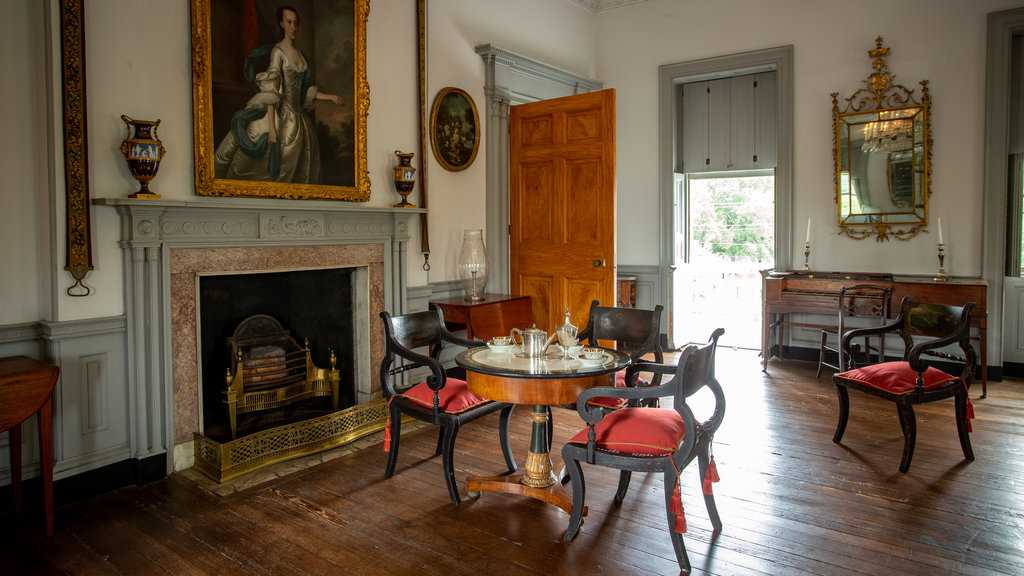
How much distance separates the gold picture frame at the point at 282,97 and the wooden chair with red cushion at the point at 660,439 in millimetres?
2491

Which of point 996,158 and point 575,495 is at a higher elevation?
point 996,158

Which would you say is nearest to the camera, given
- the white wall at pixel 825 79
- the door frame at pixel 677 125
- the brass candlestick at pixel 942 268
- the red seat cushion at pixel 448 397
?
the red seat cushion at pixel 448 397

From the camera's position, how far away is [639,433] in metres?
2.83

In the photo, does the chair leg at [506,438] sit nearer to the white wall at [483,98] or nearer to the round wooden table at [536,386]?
the round wooden table at [536,386]

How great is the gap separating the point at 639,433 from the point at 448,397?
1.11m

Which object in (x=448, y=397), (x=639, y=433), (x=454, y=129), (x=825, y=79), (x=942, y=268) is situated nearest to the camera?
(x=639, y=433)

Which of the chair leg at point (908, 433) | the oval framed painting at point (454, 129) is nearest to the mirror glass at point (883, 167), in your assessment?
the chair leg at point (908, 433)

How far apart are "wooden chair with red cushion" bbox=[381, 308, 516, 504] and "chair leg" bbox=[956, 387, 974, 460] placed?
265 cm

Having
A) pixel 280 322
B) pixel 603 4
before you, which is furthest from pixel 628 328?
pixel 603 4

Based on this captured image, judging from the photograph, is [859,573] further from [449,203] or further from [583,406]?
[449,203]

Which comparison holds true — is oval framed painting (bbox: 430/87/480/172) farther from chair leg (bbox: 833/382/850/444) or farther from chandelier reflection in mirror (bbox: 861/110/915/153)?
chandelier reflection in mirror (bbox: 861/110/915/153)

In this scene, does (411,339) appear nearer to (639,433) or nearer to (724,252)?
(639,433)

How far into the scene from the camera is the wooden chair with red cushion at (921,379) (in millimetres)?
3762

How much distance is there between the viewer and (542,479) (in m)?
3.24
